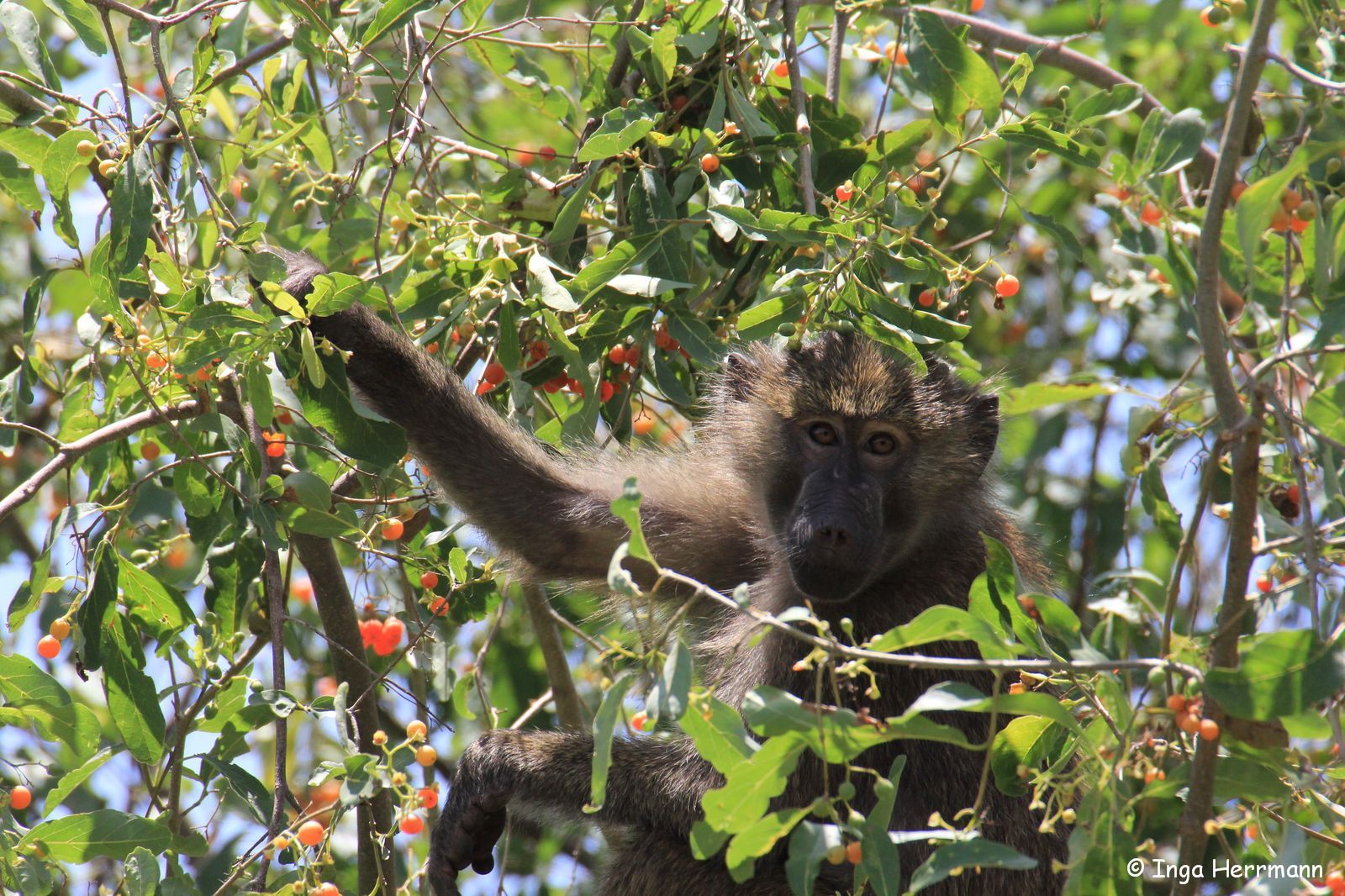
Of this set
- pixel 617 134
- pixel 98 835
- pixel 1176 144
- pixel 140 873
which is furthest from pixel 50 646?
pixel 1176 144

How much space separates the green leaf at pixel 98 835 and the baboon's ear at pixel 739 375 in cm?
231

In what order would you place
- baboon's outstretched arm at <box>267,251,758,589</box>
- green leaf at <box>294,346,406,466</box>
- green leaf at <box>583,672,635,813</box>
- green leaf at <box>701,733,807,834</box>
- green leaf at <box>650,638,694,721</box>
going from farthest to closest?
1. baboon's outstretched arm at <box>267,251,758,589</box>
2. green leaf at <box>294,346,406,466</box>
3. green leaf at <box>701,733,807,834</box>
4. green leaf at <box>583,672,635,813</box>
5. green leaf at <box>650,638,694,721</box>

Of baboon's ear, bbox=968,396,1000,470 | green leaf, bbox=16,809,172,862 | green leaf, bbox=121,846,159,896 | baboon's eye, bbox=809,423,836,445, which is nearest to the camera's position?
green leaf, bbox=121,846,159,896

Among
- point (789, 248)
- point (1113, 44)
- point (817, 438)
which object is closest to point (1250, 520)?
point (1113, 44)

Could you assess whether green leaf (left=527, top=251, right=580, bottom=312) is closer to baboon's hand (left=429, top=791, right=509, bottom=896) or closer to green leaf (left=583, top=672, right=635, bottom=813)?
green leaf (left=583, top=672, right=635, bottom=813)

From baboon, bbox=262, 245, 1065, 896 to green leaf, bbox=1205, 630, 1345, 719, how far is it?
1.53 metres

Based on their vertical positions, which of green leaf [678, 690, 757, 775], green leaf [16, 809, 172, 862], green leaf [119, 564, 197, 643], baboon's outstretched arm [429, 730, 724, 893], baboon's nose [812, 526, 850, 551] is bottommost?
green leaf [16, 809, 172, 862]

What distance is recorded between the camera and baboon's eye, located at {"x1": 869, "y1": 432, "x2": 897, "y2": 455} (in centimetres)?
435

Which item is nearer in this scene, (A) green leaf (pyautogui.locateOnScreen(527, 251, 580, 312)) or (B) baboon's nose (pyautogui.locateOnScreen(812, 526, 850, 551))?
(A) green leaf (pyautogui.locateOnScreen(527, 251, 580, 312))

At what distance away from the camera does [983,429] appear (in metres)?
4.58

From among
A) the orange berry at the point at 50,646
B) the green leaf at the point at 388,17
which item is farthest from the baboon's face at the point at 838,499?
the orange berry at the point at 50,646

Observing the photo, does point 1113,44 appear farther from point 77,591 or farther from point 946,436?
point 77,591

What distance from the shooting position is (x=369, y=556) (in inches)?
161

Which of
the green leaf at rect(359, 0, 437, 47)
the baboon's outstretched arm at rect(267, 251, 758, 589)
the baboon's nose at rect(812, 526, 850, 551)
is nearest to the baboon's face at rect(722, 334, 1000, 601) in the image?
the baboon's nose at rect(812, 526, 850, 551)
